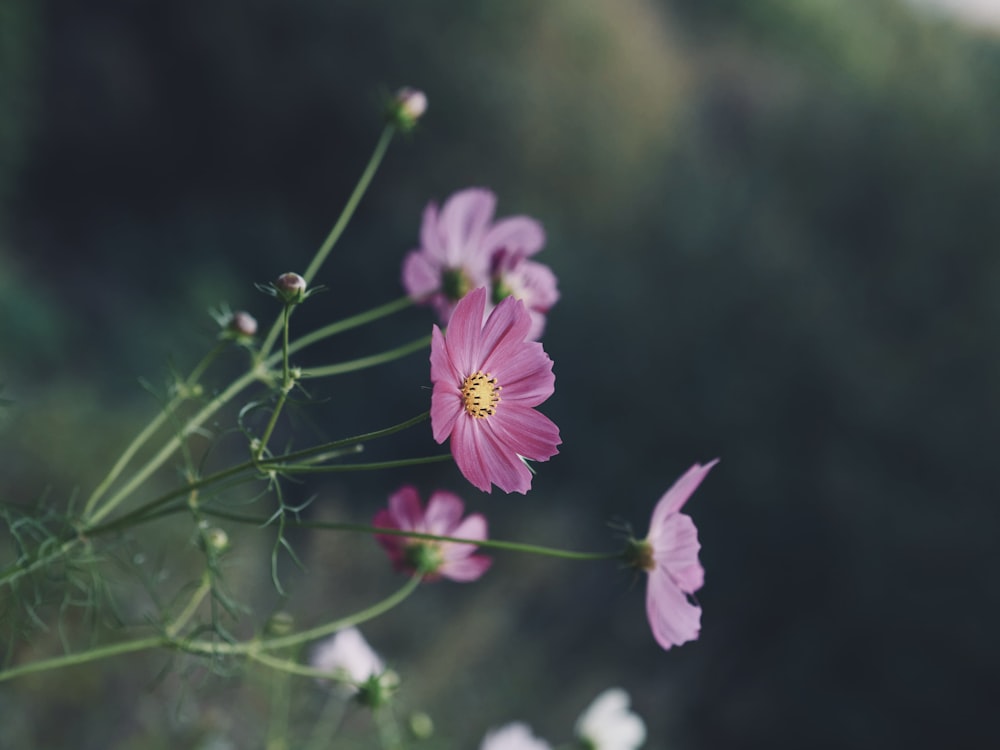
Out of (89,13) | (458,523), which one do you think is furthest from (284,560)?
(89,13)

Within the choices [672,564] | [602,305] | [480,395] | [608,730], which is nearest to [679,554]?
[672,564]

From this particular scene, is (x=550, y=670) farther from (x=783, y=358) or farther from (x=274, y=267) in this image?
(x=274, y=267)

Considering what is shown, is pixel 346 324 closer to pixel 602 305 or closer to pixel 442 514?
pixel 442 514

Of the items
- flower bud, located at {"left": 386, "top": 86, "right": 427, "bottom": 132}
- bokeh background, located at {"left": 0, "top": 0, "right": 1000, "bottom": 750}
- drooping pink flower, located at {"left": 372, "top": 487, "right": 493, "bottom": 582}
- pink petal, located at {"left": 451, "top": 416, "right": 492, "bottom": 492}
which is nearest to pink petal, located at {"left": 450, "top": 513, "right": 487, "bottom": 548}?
drooping pink flower, located at {"left": 372, "top": 487, "right": 493, "bottom": 582}

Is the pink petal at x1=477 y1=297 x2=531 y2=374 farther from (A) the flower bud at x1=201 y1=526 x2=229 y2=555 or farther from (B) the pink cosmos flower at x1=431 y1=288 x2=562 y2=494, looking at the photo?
(A) the flower bud at x1=201 y1=526 x2=229 y2=555

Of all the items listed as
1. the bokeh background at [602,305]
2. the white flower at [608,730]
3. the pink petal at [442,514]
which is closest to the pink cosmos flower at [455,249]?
the pink petal at [442,514]
